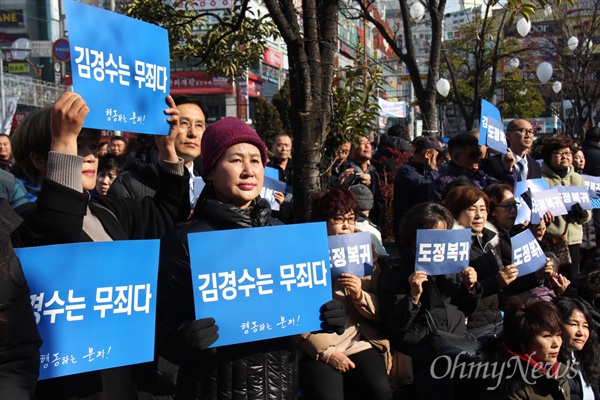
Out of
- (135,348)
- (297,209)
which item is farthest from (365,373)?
(135,348)

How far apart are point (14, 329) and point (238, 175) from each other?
3.20 ft

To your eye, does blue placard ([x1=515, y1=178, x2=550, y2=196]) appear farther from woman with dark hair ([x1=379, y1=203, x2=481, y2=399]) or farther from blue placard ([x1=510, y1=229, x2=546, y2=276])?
woman with dark hair ([x1=379, y1=203, x2=481, y2=399])

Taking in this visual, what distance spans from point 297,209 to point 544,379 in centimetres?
173

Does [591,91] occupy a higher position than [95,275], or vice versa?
[591,91]

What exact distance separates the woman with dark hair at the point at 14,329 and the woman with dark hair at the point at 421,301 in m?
2.20

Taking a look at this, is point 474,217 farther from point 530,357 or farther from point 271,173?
point 271,173

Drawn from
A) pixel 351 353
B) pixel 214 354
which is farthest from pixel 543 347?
pixel 214 354

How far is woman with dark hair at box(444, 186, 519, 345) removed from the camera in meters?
3.83

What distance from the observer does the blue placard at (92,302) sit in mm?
2002

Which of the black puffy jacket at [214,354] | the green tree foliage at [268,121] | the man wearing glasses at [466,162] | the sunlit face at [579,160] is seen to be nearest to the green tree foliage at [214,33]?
the man wearing glasses at [466,162]

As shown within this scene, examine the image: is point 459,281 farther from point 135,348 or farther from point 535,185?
point 135,348

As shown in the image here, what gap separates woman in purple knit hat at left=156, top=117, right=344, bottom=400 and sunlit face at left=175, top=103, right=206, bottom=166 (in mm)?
877

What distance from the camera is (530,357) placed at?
3.11 m

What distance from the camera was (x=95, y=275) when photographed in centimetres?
210
